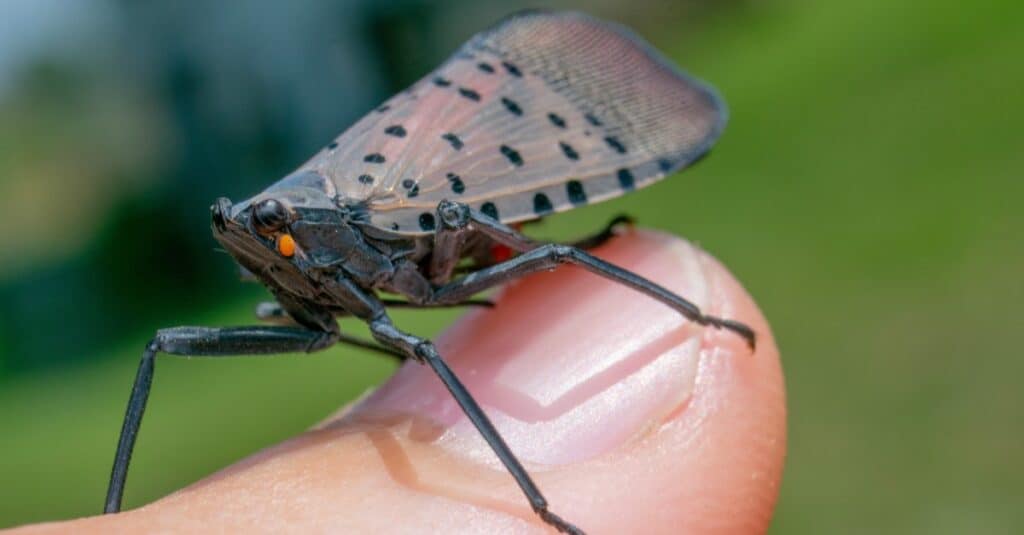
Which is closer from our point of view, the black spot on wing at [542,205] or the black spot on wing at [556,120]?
the black spot on wing at [542,205]

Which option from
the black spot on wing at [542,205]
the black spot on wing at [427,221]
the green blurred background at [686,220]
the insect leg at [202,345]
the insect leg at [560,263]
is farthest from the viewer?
the green blurred background at [686,220]

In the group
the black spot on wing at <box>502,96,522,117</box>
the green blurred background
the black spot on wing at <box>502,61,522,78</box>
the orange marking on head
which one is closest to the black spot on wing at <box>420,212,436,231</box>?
the orange marking on head

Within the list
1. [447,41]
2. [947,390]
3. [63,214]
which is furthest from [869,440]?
[63,214]

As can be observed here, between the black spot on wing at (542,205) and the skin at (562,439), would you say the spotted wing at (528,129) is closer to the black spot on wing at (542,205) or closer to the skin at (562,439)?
the black spot on wing at (542,205)

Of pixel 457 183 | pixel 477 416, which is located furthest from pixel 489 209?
pixel 477 416

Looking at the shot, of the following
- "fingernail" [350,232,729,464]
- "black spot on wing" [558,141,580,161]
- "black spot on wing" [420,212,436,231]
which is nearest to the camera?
"fingernail" [350,232,729,464]

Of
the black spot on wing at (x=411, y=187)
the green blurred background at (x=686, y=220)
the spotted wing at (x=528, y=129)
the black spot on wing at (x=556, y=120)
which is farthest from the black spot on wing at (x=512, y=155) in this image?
the green blurred background at (x=686, y=220)

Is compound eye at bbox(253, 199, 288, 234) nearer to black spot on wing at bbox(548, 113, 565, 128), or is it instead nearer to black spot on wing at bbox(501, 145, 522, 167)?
black spot on wing at bbox(501, 145, 522, 167)
